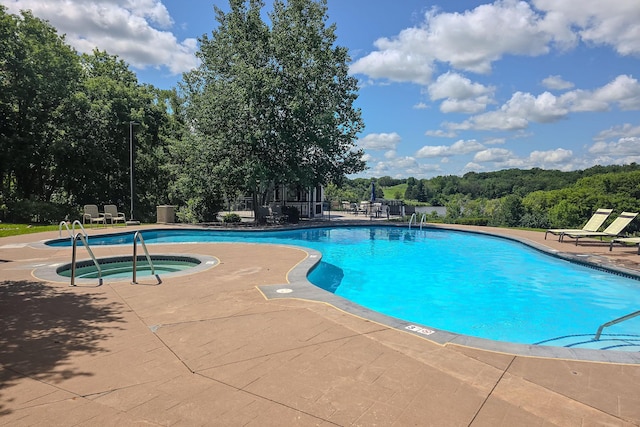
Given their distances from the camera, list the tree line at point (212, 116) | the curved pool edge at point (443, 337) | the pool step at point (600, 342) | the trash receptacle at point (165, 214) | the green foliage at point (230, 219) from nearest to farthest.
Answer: the curved pool edge at point (443, 337) < the pool step at point (600, 342) < the tree line at point (212, 116) < the trash receptacle at point (165, 214) < the green foliage at point (230, 219)

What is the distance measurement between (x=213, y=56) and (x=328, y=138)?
7.41 m

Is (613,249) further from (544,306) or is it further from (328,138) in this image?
(328,138)

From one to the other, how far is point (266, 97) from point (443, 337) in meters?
15.0

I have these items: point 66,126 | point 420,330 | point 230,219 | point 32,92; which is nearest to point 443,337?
point 420,330

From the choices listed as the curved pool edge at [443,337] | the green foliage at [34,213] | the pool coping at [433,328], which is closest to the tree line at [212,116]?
the green foliage at [34,213]

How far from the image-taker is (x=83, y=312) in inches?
203

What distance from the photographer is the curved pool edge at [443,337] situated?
3.95m

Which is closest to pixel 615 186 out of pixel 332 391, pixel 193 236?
pixel 193 236

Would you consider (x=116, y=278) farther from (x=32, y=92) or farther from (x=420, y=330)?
(x=32, y=92)

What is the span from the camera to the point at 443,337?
4.42 meters

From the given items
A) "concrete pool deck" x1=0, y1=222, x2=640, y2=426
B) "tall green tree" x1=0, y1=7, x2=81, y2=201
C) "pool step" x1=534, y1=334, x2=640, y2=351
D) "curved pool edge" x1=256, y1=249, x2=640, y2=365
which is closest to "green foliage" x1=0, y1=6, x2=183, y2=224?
"tall green tree" x1=0, y1=7, x2=81, y2=201

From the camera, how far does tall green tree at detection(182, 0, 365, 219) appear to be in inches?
682

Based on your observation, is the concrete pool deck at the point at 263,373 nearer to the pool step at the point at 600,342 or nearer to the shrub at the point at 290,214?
the pool step at the point at 600,342

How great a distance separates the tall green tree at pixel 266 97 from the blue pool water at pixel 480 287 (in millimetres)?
4244
